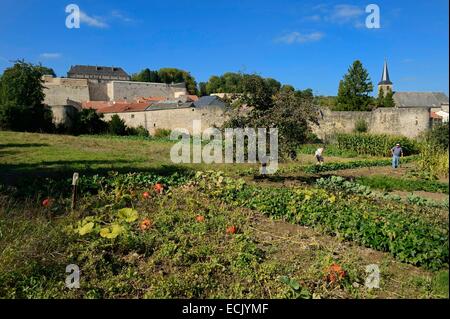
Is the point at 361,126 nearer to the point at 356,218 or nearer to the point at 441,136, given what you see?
the point at 356,218

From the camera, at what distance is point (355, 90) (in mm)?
51094

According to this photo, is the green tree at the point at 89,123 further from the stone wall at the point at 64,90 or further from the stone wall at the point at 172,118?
the stone wall at the point at 64,90

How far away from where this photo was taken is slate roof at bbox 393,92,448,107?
62.4 m

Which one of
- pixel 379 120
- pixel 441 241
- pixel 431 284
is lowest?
pixel 431 284

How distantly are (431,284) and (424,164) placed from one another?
492 inches

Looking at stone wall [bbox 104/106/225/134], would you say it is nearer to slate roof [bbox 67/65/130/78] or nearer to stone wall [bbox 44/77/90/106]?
stone wall [bbox 44/77/90/106]

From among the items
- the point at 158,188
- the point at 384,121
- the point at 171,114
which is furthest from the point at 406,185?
the point at 171,114

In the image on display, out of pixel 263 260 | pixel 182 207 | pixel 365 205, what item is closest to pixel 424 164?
pixel 365 205

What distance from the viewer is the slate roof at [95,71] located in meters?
96.9

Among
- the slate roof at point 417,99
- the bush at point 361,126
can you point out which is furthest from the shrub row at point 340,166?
the slate roof at point 417,99

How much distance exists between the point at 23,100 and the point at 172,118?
1538 centimetres

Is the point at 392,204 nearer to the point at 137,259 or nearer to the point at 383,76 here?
the point at 137,259

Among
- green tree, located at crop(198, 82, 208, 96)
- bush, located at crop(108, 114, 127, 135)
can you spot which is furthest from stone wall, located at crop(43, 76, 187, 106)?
bush, located at crop(108, 114, 127, 135)
